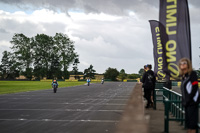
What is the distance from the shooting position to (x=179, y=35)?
331 inches

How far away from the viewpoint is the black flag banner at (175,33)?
8352mm

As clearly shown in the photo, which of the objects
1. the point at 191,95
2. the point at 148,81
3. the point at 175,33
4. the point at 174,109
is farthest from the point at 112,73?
the point at 191,95

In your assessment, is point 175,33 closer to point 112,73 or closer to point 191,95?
point 191,95

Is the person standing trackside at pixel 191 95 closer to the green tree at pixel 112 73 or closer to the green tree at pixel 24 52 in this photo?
the green tree at pixel 24 52

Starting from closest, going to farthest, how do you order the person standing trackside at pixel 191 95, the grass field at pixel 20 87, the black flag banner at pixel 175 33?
the person standing trackside at pixel 191 95
the black flag banner at pixel 175 33
the grass field at pixel 20 87

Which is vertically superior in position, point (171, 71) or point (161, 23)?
point (161, 23)

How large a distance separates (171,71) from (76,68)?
419 feet

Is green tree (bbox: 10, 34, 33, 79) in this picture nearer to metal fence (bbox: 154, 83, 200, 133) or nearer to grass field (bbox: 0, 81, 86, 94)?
grass field (bbox: 0, 81, 86, 94)

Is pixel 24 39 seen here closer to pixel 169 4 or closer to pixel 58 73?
pixel 58 73

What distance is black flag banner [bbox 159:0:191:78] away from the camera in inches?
329

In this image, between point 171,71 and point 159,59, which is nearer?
point 171,71

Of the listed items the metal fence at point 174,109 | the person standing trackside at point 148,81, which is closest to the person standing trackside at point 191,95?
the metal fence at point 174,109

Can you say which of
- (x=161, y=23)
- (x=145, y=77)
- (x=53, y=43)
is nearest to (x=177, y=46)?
(x=161, y=23)

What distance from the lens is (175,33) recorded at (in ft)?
27.9
